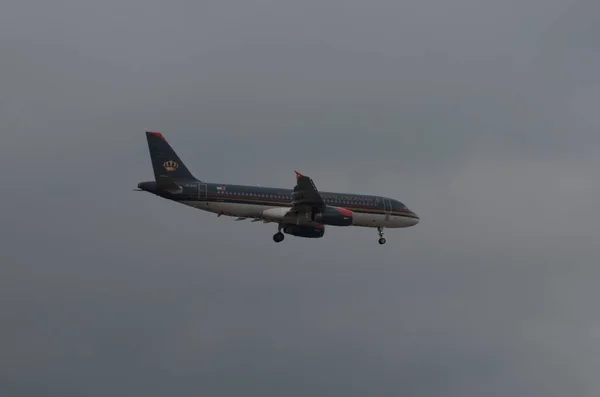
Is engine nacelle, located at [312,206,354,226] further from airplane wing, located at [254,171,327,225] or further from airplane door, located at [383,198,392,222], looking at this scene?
airplane door, located at [383,198,392,222]

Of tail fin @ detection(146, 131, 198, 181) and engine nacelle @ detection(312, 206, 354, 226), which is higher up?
tail fin @ detection(146, 131, 198, 181)

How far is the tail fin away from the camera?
107 m

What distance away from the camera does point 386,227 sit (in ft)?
386

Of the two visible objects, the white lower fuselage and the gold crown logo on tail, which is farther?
the gold crown logo on tail

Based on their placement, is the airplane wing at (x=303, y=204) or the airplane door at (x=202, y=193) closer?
the airplane door at (x=202, y=193)

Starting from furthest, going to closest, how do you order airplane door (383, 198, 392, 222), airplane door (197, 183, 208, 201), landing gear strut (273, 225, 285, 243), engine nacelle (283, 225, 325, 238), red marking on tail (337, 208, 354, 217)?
airplane door (383, 198, 392, 222) < landing gear strut (273, 225, 285, 243) < engine nacelle (283, 225, 325, 238) < red marking on tail (337, 208, 354, 217) < airplane door (197, 183, 208, 201)

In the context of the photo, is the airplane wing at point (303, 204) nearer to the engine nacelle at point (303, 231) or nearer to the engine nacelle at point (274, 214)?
the engine nacelle at point (274, 214)

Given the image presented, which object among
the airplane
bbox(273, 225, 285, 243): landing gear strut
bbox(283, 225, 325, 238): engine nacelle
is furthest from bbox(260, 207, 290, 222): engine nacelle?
bbox(273, 225, 285, 243): landing gear strut

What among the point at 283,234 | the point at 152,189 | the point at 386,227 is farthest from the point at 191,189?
the point at 386,227

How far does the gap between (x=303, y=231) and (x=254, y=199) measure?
23.4 feet

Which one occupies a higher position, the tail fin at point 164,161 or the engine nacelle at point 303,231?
the tail fin at point 164,161

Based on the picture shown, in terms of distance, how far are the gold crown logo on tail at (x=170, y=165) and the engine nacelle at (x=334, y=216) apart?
39.3 feet

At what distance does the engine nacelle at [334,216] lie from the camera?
358 feet

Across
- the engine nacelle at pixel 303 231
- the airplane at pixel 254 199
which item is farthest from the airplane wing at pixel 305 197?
the engine nacelle at pixel 303 231
